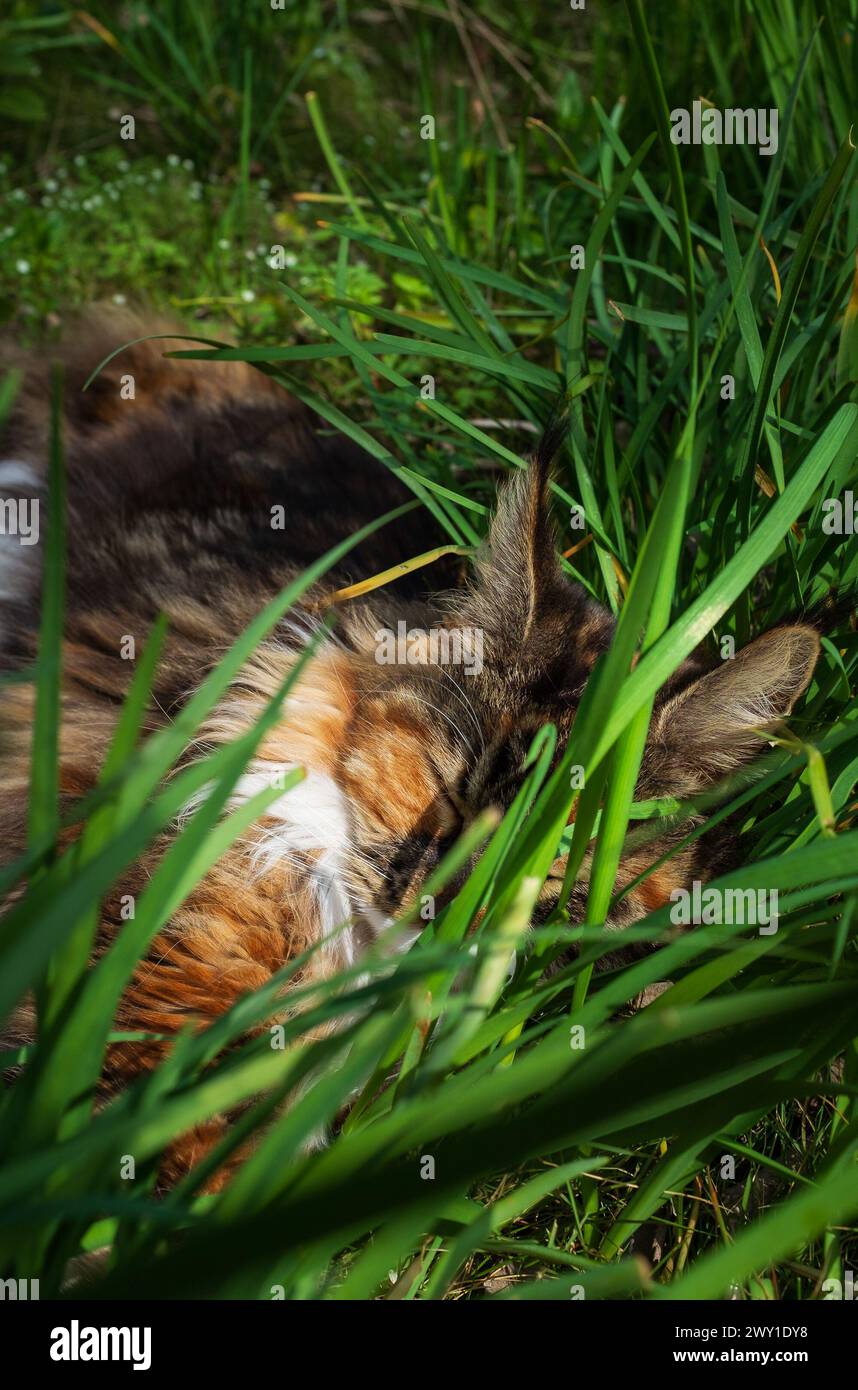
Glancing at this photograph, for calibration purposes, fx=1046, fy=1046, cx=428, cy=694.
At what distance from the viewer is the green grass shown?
42.4 inches

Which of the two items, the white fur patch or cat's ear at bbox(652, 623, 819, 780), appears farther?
the white fur patch

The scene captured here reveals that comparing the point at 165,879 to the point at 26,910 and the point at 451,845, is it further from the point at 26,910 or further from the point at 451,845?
the point at 451,845

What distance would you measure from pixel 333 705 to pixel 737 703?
755 millimetres

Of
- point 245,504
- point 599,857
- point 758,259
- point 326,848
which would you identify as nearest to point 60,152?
point 245,504

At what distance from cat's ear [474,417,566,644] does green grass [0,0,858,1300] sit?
21 centimetres

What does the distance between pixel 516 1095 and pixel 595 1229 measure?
2.58 ft

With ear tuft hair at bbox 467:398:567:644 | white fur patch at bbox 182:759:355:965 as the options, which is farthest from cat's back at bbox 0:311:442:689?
ear tuft hair at bbox 467:398:567:644

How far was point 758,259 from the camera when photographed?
7.59 feet

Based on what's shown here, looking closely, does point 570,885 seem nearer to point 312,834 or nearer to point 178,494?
point 312,834

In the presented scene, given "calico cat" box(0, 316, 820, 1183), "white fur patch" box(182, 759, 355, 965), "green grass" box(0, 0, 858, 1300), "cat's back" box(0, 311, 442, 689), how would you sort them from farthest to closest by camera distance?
"cat's back" box(0, 311, 442, 689), "white fur patch" box(182, 759, 355, 965), "calico cat" box(0, 316, 820, 1183), "green grass" box(0, 0, 858, 1300)

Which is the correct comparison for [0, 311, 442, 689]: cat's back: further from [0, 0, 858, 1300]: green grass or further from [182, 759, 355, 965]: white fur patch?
[182, 759, 355, 965]: white fur patch

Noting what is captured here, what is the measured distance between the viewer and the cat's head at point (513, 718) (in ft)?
5.71

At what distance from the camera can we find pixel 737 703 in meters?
1.72

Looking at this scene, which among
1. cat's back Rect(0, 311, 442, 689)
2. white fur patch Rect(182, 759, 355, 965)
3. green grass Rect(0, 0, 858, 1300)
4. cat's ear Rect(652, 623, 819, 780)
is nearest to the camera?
green grass Rect(0, 0, 858, 1300)
